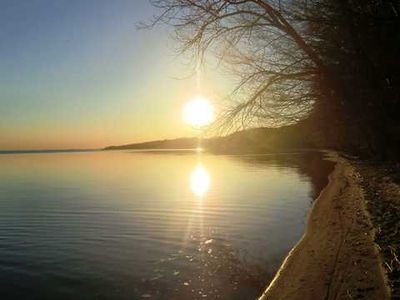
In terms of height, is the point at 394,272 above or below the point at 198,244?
above

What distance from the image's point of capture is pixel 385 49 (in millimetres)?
10125

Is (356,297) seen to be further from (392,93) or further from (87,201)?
(87,201)

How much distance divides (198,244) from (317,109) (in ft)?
21.5

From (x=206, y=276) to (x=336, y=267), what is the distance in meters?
3.64

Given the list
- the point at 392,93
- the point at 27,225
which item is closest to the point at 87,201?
the point at 27,225

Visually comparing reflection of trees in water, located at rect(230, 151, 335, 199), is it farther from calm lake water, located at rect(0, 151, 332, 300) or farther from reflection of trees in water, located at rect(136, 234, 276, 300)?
reflection of trees in water, located at rect(136, 234, 276, 300)

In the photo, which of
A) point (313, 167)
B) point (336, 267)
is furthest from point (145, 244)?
point (313, 167)

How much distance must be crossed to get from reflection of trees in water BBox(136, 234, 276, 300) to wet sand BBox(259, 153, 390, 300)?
769 millimetres

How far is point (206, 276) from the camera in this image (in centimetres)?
1330

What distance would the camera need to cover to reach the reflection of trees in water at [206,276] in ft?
38.9

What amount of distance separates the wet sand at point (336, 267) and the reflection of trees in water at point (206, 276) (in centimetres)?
77

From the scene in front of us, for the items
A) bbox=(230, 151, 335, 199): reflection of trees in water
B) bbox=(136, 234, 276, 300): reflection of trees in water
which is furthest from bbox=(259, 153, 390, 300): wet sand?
bbox=(230, 151, 335, 199): reflection of trees in water

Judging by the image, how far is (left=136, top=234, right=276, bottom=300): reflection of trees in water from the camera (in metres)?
11.9

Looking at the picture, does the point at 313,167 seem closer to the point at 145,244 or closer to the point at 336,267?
the point at 145,244
